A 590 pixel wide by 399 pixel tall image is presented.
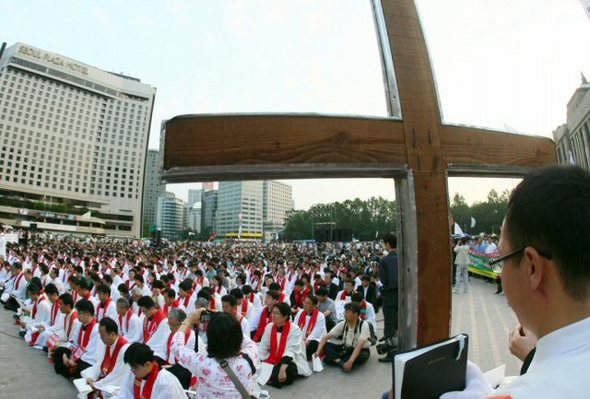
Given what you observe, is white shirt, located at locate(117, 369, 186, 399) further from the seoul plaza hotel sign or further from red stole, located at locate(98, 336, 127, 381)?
the seoul plaza hotel sign

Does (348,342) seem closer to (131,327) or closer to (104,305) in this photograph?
(131,327)

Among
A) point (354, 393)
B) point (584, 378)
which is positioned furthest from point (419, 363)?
point (354, 393)

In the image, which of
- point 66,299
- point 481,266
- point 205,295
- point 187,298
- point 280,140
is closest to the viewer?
point 280,140

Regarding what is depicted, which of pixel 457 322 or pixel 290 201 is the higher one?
pixel 290 201

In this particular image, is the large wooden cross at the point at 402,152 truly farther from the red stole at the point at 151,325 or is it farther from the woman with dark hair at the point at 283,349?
the red stole at the point at 151,325

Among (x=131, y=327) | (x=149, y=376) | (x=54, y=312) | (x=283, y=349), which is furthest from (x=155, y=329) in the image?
(x=54, y=312)

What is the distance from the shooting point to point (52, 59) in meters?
73.6

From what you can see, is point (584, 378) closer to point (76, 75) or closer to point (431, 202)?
point (431, 202)

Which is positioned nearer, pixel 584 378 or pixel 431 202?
pixel 584 378

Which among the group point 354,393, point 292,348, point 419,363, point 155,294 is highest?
point 419,363

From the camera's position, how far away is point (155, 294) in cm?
824

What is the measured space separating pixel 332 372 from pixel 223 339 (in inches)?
123

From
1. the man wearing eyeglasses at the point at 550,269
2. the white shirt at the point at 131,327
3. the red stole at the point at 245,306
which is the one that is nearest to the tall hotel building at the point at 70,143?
the red stole at the point at 245,306

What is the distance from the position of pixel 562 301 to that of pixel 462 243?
11.4m
